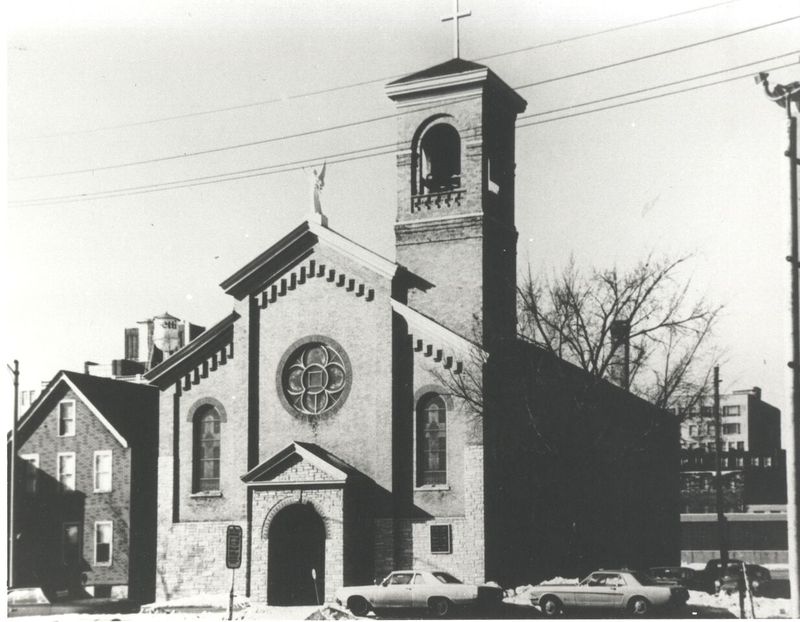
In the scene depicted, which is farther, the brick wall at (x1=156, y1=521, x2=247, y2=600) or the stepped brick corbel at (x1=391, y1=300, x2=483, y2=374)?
the brick wall at (x1=156, y1=521, x2=247, y2=600)

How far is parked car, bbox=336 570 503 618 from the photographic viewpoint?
24344 millimetres

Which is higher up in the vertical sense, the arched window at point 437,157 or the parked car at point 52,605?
the arched window at point 437,157

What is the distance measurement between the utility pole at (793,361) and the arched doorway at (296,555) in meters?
14.3

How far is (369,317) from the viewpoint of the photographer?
1184 inches

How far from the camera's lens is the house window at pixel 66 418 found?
34156 millimetres

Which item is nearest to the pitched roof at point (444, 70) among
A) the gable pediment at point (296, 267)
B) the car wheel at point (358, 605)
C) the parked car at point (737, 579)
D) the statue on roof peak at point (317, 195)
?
the statue on roof peak at point (317, 195)

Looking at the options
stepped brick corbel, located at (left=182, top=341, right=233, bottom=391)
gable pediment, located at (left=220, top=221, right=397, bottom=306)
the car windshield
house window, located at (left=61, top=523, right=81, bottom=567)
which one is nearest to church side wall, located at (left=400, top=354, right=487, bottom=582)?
gable pediment, located at (left=220, top=221, right=397, bottom=306)

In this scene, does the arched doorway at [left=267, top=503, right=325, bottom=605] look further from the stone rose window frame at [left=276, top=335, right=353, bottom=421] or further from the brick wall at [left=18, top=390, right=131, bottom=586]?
the brick wall at [left=18, top=390, right=131, bottom=586]

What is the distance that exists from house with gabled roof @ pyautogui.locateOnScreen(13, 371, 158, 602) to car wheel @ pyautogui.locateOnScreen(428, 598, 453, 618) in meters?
11.7

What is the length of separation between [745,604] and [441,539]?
24.9 feet

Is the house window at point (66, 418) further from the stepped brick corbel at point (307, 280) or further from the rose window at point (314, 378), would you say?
the rose window at point (314, 378)

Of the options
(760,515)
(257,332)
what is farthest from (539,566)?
(760,515)

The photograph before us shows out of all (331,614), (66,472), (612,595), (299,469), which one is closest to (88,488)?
(66,472)

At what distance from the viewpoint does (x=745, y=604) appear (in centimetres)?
2539
